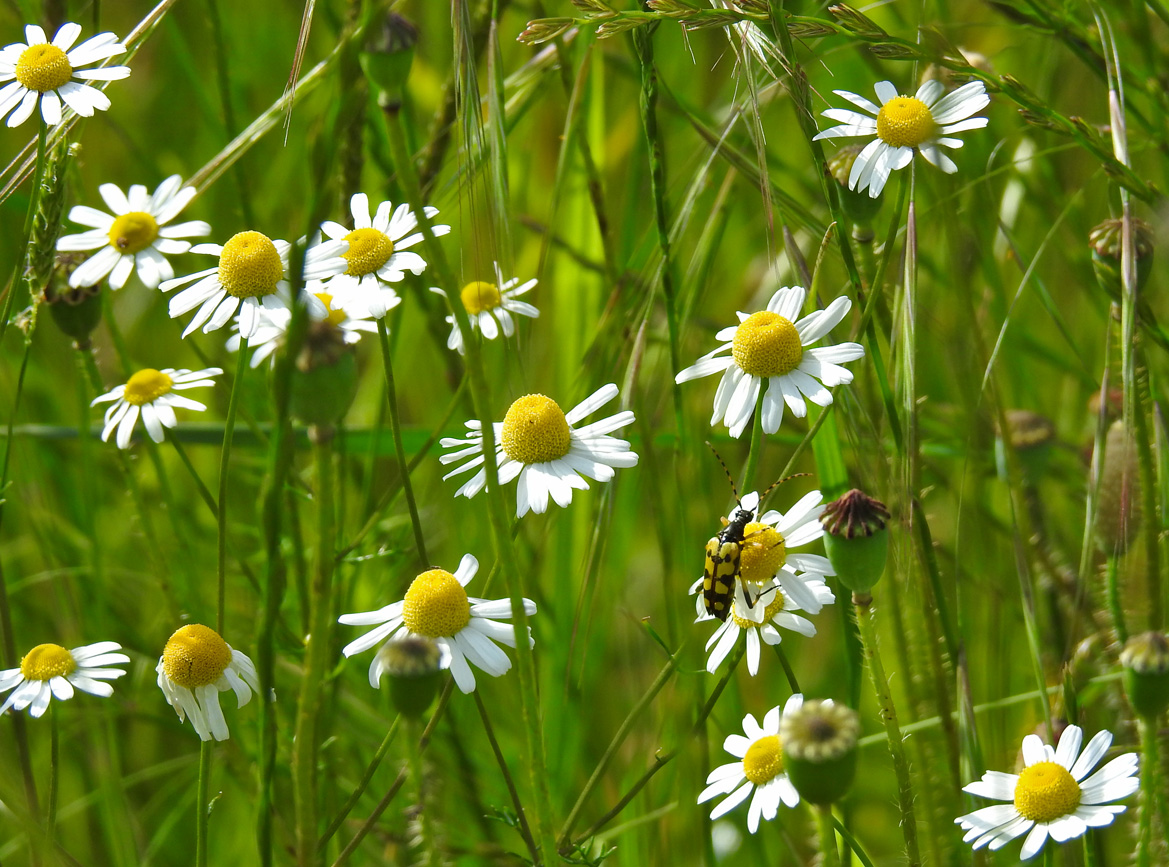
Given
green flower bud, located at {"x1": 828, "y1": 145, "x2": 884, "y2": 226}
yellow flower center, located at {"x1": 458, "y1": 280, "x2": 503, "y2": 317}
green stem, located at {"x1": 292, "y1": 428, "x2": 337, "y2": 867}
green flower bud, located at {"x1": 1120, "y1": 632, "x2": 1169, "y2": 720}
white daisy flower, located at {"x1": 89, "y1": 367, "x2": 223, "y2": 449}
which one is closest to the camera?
green stem, located at {"x1": 292, "y1": 428, "x2": 337, "y2": 867}

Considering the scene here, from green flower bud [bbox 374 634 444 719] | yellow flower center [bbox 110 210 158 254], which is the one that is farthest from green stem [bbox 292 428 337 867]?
A: yellow flower center [bbox 110 210 158 254]

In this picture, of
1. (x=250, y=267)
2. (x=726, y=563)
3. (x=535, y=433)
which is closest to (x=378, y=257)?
(x=250, y=267)

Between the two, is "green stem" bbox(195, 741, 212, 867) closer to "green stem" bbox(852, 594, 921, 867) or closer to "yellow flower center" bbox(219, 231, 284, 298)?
"yellow flower center" bbox(219, 231, 284, 298)

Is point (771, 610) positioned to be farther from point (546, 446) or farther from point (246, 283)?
point (246, 283)

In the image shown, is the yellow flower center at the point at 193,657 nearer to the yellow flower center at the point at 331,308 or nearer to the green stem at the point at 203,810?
the green stem at the point at 203,810

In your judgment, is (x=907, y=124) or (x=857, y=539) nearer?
(x=857, y=539)

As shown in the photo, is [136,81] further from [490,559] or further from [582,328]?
[490,559]

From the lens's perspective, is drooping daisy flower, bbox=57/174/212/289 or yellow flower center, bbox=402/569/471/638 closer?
yellow flower center, bbox=402/569/471/638

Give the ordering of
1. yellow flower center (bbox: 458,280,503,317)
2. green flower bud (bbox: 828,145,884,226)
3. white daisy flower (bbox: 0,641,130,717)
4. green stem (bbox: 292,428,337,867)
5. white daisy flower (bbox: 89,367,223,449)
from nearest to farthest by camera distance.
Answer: green stem (bbox: 292,428,337,867) < white daisy flower (bbox: 0,641,130,717) < green flower bud (bbox: 828,145,884,226) < white daisy flower (bbox: 89,367,223,449) < yellow flower center (bbox: 458,280,503,317)

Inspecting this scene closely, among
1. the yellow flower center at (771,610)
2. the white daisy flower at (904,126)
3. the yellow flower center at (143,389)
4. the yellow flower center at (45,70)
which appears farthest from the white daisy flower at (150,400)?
the white daisy flower at (904,126)
